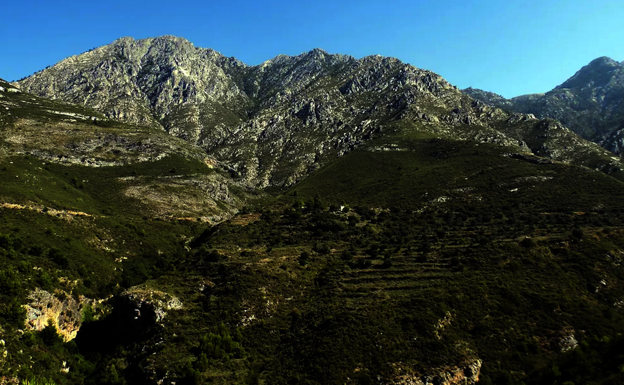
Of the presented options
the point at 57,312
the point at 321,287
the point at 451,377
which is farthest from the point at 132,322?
the point at 451,377

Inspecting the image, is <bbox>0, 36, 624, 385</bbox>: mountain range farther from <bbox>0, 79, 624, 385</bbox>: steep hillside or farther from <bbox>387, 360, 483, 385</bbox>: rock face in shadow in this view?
<bbox>0, 79, 624, 385</bbox>: steep hillside

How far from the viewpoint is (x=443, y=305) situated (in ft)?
177

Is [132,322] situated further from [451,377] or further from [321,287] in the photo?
[451,377]

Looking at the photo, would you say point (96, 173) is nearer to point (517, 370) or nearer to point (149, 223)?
point (149, 223)

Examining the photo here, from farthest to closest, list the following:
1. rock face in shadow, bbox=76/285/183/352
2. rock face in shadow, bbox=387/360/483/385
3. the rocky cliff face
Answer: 1. rock face in shadow, bbox=76/285/183/352
2. the rocky cliff face
3. rock face in shadow, bbox=387/360/483/385

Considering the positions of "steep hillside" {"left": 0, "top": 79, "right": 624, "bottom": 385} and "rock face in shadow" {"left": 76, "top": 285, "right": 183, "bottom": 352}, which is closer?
"steep hillside" {"left": 0, "top": 79, "right": 624, "bottom": 385}

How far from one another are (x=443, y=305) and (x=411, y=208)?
2455 inches

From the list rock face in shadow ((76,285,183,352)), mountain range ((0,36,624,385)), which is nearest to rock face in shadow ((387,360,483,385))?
mountain range ((0,36,624,385))

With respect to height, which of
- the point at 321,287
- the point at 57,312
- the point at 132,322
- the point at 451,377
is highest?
the point at 57,312

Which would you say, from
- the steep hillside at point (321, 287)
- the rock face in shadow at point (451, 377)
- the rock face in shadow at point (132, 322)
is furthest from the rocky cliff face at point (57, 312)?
the rock face in shadow at point (451, 377)

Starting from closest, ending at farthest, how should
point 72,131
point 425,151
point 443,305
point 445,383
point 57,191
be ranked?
point 445,383 → point 443,305 → point 57,191 → point 72,131 → point 425,151

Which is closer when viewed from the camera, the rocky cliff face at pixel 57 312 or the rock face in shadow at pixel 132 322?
the rocky cliff face at pixel 57 312

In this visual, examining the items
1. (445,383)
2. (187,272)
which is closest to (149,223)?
(187,272)

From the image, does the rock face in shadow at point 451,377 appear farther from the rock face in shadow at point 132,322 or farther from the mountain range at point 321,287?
the rock face in shadow at point 132,322
